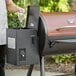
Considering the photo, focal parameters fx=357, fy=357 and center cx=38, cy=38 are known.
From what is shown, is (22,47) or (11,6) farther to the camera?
(11,6)

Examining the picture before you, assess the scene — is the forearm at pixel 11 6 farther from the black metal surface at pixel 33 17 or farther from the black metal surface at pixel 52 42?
the black metal surface at pixel 52 42

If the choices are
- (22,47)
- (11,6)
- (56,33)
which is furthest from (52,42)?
(11,6)

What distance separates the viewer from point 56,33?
442cm

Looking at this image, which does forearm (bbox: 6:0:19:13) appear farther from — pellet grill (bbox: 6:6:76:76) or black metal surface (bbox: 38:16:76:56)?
black metal surface (bbox: 38:16:76:56)

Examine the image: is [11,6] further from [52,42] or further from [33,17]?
[52,42]

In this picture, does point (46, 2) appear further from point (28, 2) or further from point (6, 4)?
point (6, 4)

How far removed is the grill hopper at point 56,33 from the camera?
4.37m

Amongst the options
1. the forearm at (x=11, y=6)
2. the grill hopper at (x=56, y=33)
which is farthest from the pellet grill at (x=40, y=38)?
the forearm at (x=11, y=6)

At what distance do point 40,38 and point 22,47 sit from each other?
0.26m

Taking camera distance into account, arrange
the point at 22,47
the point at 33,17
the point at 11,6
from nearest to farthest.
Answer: the point at 22,47
the point at 33,17
the point at 11,6

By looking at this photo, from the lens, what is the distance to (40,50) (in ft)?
14.6

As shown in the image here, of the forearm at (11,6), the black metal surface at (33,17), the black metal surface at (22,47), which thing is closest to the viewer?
the black metal surface at (22,47)

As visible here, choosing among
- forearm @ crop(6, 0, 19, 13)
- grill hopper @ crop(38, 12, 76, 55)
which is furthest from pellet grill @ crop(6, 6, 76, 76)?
forearm @ crop(6, 0, 19, 13)

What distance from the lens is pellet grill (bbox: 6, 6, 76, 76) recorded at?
170 inches
